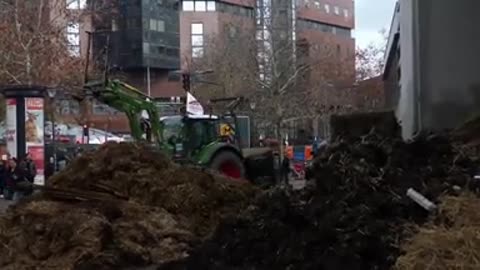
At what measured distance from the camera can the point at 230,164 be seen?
1017 inches

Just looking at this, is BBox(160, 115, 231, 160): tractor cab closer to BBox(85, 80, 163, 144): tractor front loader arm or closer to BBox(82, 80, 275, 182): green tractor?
BBox(82, 80, 275, 182): green tractor

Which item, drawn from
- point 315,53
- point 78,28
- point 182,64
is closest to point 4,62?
point 78,28

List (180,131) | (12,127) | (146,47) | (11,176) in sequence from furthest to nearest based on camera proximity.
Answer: (146,47) < (12,127) < (11,176) < (180,131)

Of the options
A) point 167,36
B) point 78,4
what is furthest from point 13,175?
point 167,36

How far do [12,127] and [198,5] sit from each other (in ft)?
257

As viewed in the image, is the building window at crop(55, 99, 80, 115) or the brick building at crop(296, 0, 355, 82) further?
the brick building at crop(296, 0, 355, 82)

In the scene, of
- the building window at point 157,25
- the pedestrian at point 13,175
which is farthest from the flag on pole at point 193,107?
the building window at point 157,25

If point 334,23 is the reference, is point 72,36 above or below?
below

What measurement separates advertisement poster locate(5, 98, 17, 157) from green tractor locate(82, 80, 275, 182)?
486 centimetres

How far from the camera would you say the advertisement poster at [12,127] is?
28.0 meters

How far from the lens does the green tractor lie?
2372 centimetres

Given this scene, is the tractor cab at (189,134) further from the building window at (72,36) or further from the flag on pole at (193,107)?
the building window at (72,36)

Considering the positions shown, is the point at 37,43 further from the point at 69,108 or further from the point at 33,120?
the point at 69,108

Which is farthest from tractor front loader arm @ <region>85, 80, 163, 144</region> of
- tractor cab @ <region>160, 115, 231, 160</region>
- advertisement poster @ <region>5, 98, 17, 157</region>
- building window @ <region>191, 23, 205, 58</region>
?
building window @ <region>191, 23, 205, 58</region>
